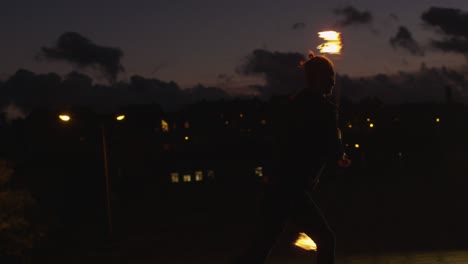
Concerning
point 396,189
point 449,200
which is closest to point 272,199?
point 449,200

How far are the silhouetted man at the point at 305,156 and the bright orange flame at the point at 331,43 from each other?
74cm

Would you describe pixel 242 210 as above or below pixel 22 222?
below

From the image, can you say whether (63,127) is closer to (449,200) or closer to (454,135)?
(449,200)

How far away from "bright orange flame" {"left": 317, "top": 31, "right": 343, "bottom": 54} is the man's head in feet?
2.44

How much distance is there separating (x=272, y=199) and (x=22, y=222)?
428 inches

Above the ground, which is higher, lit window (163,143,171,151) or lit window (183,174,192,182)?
lit window (163,143,171,151)

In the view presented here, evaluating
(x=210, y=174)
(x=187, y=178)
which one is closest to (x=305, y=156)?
(x=210, y=174)

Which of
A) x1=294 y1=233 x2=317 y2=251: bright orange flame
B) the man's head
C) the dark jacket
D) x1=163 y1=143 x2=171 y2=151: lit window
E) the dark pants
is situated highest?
x1=163 y1=143 x2=171 y2=151: lit window

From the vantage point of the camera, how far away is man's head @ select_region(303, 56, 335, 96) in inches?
115

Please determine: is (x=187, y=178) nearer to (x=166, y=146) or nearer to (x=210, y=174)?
(x=210, y=174)

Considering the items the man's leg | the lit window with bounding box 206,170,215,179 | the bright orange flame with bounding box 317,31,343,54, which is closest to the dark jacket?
the man's leg

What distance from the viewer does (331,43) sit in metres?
3.77

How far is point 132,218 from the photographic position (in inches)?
1121

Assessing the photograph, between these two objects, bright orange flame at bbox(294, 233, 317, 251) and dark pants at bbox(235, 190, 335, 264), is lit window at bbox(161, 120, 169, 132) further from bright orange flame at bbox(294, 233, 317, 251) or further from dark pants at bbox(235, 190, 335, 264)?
dark pants at bbox(235, 190, 335, 264)
